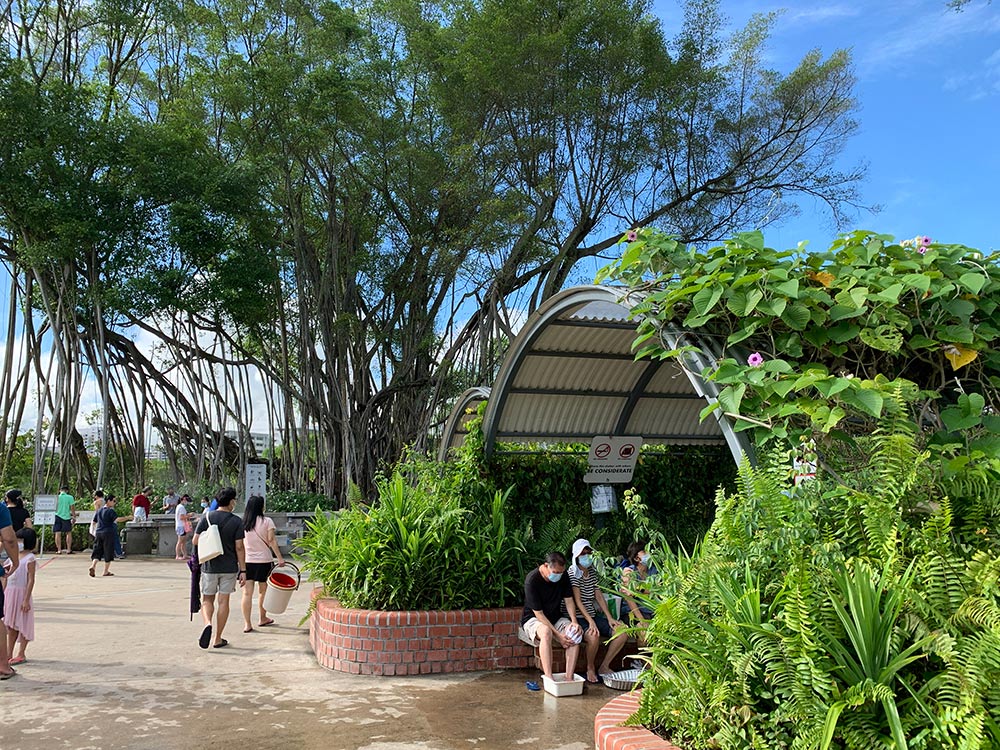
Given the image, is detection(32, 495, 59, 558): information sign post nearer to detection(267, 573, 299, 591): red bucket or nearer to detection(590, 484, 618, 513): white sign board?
detection(267, 573, 299, 591): red bucket

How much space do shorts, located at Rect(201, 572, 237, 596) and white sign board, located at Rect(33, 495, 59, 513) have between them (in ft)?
32.9

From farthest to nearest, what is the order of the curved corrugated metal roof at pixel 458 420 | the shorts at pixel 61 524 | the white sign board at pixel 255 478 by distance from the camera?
the shorts at pixel 61 524, the white sign board at pixel 255 478, the curved corrugated metal roof at pixel 458 420

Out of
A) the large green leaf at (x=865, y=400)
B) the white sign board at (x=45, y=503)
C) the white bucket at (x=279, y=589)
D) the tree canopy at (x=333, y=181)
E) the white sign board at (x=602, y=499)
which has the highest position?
the tree canopy at (x=333, y=181)

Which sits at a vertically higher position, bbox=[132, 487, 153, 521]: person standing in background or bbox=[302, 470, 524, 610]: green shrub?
bbox=[132, 487, 153, 521]: person standing in background

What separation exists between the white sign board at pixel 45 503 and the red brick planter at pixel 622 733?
14.3 m

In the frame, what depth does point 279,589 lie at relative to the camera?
7773 mm

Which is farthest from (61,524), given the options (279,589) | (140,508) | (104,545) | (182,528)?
(279,589)

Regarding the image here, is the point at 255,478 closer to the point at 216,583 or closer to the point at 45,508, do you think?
the point at 45,508

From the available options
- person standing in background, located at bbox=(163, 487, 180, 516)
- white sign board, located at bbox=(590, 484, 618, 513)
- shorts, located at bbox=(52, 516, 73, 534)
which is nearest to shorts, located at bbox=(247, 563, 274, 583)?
white sign board, located at bbox=(590, 484, 618, 513)

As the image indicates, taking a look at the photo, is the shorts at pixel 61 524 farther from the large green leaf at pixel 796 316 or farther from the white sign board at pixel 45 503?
the large green leaf at pixel 796 316

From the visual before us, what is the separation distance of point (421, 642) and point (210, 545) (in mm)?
2036

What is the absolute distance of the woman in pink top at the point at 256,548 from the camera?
317 inches

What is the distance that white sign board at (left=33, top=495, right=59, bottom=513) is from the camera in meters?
15.9

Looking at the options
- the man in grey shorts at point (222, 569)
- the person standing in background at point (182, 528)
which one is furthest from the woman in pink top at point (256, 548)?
the person standing in background at point (182, 528)
